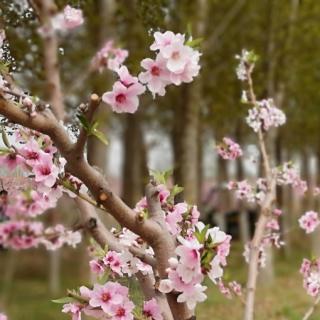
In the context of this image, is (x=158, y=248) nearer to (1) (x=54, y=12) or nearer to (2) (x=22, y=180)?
(2) (x=22, y=180)

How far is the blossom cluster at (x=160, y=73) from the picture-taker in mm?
2494

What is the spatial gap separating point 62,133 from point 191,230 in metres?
0.79

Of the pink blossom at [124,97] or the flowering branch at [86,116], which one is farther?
the pink blossom at [124,97]

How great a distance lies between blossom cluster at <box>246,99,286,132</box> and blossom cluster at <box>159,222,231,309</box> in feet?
7.50

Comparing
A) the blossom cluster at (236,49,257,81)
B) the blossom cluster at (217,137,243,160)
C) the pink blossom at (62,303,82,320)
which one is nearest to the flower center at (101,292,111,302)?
the pink blossom at (62,303,82,320)

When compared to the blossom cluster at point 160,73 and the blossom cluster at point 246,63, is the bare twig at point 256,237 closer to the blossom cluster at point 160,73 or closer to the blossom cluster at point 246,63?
the blossom cluster at point 246,63

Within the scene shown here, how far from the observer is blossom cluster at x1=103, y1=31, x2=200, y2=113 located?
8.18 ft

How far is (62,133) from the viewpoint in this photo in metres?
2.56

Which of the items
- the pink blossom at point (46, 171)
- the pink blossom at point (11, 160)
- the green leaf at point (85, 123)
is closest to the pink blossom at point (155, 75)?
the green leaf at point (85, 123)

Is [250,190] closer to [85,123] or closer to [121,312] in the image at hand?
[121,312]

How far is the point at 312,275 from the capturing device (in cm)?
400

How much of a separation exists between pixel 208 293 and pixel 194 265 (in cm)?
328

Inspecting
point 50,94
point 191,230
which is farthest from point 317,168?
point 191,230

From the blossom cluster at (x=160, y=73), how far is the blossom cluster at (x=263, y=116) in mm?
2349
